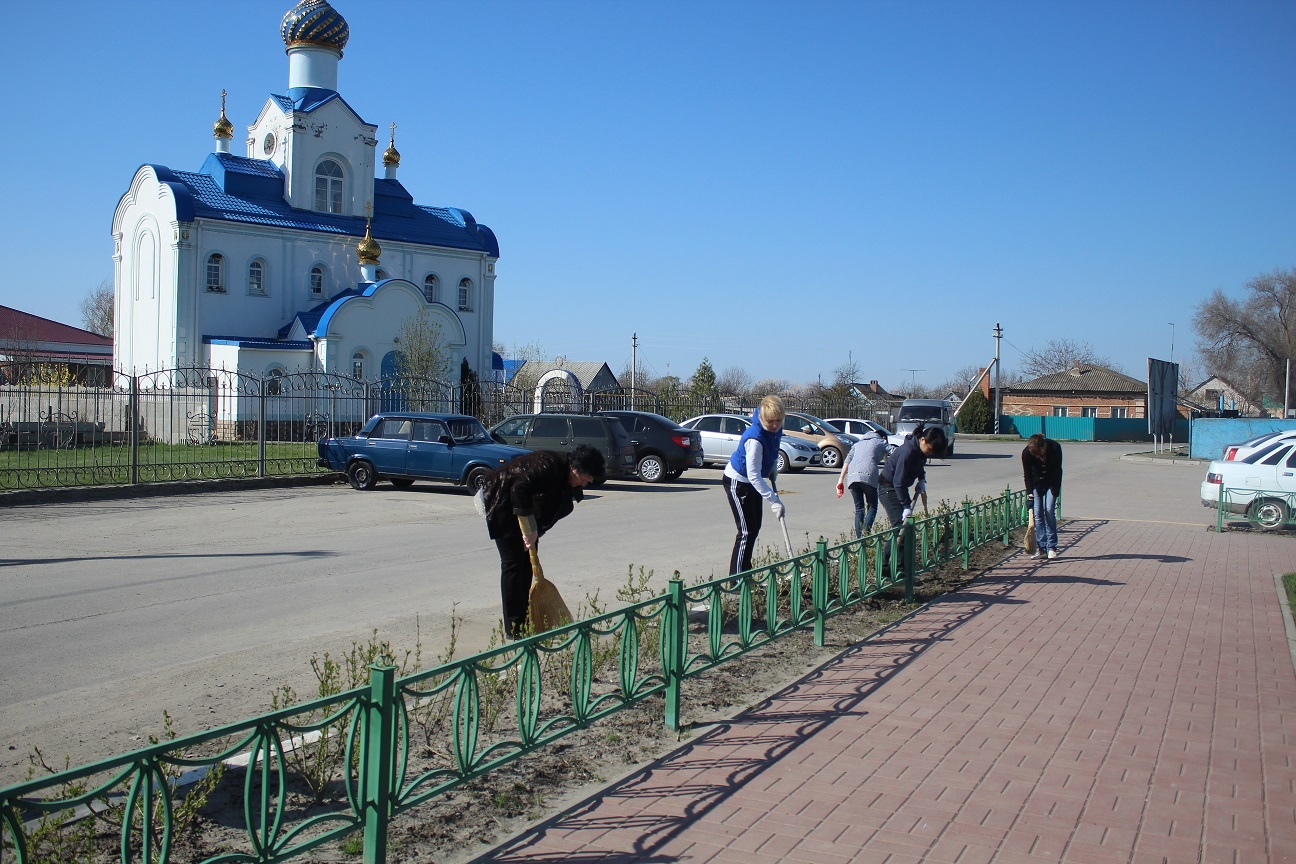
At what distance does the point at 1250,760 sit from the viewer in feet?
17.1

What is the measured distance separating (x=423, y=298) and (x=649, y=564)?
1157 inches

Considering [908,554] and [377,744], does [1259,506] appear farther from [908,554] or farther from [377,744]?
[377,744]

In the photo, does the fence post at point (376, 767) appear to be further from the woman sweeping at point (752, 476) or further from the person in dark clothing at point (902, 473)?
the person in dark clothing at point (902, 473)

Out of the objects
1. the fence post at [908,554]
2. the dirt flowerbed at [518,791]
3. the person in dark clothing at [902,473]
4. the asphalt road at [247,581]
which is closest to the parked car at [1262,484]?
the asphalt road at [247,581]

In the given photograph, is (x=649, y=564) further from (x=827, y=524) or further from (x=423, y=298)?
(x=423, y=298)

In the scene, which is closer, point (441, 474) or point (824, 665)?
point (824, 665)

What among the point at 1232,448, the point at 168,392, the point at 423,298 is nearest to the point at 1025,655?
the point at 1232,448

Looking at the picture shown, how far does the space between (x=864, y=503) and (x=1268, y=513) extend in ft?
28.3

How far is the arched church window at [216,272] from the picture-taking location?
37.0m

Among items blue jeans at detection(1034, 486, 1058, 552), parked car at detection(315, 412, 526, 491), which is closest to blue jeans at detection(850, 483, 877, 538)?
Result: blue jeans at detection(1034, 486, 1058, 552)

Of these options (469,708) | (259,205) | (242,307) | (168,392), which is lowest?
(469,708)

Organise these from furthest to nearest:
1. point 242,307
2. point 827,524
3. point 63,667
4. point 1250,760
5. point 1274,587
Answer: point 242,307 → point 827,524 → point 1274,587 → point 63,667 → point 1250,760

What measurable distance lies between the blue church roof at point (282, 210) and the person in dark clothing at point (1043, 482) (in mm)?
32888

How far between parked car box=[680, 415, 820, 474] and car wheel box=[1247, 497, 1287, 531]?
41.1 feet
